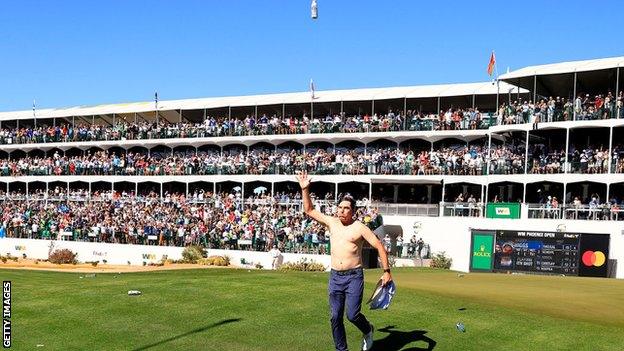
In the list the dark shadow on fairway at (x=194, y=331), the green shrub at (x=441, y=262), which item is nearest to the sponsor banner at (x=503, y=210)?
the green shrub at (x=441, y=262)

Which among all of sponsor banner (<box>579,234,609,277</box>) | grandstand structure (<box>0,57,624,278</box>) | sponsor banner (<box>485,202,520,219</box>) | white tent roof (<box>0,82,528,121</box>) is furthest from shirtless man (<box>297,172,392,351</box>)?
white tent roof (<box>0,82,528,121</box>)

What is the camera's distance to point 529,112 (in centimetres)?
3847

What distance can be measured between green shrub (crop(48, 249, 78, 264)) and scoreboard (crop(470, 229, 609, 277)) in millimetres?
22482

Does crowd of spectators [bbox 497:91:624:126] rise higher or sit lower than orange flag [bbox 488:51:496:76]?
lower

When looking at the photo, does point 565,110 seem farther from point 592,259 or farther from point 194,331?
point 194,331

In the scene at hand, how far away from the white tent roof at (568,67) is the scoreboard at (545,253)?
10.7 m

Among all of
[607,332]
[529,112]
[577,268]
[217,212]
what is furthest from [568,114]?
[607,332]

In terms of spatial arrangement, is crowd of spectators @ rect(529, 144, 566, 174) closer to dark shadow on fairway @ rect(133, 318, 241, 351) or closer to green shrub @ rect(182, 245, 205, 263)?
green shrub @ rect(182, 245, 205, 263)

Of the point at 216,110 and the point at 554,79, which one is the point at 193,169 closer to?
the point at 216,110

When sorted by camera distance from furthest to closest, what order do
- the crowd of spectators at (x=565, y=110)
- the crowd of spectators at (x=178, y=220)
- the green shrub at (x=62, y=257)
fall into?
the green shrub at (x=62, y=257), the crowd of spectators at (x=178, y=220), the crowd of spectators at (x=565, y=110)

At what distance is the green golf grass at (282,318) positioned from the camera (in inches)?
447

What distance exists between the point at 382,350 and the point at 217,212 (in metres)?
33.8

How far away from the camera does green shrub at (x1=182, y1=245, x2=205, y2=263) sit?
3816cm

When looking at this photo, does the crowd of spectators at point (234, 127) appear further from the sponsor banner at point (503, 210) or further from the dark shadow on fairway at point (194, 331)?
the dark shadow on fairway at point (194, 331)
